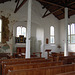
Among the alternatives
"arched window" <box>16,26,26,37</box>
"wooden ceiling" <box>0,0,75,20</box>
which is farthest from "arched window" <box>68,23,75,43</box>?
"arched window" <box>16,26,26,37</box>

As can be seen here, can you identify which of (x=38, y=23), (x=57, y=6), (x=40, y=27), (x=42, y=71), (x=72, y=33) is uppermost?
(x=57, y=6)

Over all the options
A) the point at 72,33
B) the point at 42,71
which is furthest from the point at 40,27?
the point at 42,71

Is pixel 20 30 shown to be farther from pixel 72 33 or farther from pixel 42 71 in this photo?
pixel 42 71

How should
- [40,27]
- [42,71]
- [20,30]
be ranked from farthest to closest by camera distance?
[20,30], [40,27], [42,71]

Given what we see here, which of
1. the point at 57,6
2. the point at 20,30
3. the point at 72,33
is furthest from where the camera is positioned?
the point at 20,30

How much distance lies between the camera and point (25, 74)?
8.84 feet

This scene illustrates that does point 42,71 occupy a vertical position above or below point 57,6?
below

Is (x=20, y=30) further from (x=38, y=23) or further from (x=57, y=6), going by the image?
(x=57, y=6)

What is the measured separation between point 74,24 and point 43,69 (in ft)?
A: 35.2

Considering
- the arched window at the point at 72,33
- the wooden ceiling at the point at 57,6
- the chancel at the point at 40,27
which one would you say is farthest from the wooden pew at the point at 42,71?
the arched window at the point at 72,33

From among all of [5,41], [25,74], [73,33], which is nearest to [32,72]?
[25,74]

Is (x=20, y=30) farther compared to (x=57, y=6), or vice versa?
(x=20, y=30)

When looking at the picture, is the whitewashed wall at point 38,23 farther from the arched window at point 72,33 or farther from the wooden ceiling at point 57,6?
the arched window at point 72,33

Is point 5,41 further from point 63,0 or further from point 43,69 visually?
point 43,69
